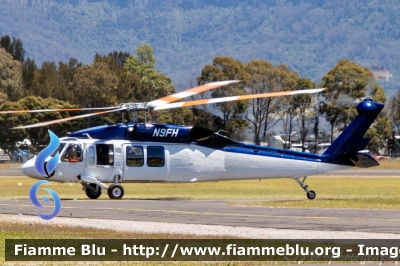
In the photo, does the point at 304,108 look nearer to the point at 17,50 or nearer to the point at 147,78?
the point at 147,78

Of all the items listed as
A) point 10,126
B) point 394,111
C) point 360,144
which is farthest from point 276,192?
point 394,111

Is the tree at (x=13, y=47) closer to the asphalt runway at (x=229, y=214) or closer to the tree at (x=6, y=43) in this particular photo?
the tree at (x=6, y=43)

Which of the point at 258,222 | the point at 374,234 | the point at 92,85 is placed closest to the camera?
the point at 374,234

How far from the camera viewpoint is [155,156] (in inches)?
1454

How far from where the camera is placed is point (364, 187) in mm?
51938

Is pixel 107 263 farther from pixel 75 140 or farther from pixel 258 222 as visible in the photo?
pixel 75 140

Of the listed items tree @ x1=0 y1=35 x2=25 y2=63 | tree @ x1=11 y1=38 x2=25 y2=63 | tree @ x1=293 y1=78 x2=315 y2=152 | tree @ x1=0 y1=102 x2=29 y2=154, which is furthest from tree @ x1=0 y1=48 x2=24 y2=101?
tree @ x1=293 y1=78 x2=315 y2=152

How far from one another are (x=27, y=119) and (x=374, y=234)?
80.4 meters

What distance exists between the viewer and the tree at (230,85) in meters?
95.6

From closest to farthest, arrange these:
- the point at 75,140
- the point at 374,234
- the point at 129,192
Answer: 1. the point at 374,234
2. the point at 75,140
3. the point at 129,192

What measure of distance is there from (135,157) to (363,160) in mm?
9008

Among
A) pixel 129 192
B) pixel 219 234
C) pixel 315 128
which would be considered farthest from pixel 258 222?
pixel 315 128

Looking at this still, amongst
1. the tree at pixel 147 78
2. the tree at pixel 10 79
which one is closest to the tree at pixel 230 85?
the tree at pixel 147 78

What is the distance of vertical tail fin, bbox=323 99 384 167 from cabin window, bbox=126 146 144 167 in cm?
754
